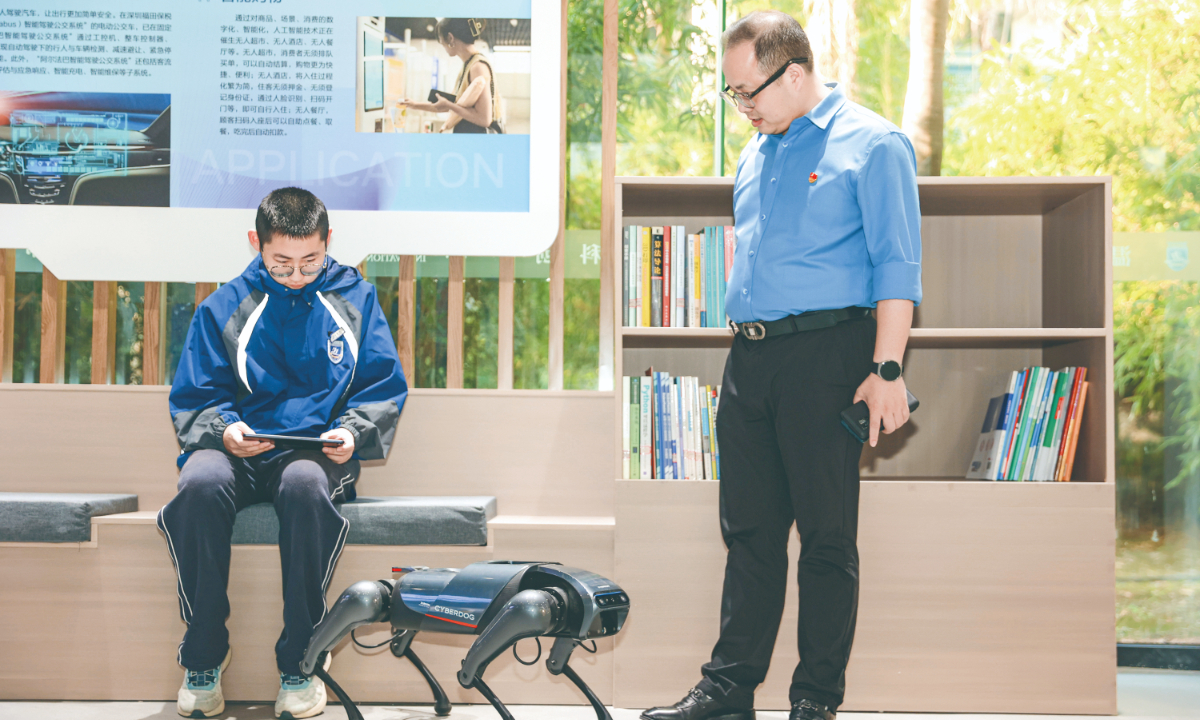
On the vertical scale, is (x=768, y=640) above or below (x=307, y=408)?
below

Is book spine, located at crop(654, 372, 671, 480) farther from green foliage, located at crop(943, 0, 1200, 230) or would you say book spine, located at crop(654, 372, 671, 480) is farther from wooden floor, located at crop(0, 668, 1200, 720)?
green foliage, located at crop(943, 0, 1200, 230)

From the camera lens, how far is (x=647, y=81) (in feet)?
8.84

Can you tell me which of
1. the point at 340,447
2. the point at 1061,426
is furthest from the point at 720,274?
the point at 340,447

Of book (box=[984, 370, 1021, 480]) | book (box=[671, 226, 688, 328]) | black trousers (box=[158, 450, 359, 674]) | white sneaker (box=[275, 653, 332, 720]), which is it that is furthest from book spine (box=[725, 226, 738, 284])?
white sneaker (box=[275, 653, 332, 720])

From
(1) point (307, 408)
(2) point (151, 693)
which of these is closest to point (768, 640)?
(1) point (307, 408)

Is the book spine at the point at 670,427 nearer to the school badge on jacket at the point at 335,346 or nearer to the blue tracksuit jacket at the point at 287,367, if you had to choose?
the blue tracksuit jacket at the point at 287,367

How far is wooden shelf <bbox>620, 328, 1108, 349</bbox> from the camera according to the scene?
2109 mm

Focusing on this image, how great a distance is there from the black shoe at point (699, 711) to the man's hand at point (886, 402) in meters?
0.64

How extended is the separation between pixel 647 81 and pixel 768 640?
1.70m

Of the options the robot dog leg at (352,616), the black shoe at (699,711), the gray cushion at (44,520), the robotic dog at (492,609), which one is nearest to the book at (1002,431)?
the black shoe at (699,711)

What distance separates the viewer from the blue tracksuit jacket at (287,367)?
6.92ft

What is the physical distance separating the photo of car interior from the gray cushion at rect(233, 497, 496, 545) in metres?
1.08

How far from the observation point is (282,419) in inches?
83.2

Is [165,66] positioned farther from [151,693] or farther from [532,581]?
[532,581]
